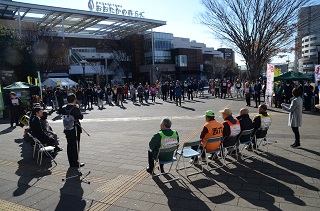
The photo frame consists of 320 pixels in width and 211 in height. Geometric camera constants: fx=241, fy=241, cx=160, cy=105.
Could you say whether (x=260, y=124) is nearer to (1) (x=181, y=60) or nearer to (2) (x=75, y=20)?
(2) (x=75, y=20)

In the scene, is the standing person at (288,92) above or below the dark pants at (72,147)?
above

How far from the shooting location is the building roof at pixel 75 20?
38522mm

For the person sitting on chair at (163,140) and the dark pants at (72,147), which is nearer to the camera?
the person sitting on chair at (163,140)

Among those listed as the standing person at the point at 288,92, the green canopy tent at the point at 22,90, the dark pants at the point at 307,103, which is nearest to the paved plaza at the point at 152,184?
the dark pants at the point at 307,103

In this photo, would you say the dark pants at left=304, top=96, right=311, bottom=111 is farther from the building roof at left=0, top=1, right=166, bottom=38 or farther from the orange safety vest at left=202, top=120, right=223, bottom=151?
the building roof at left=0, top=1, right=166, bottom=38

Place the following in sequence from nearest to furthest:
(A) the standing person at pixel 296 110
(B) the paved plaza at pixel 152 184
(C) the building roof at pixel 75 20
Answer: (B) the paved plaza at pixel 152 184 < (A) the standing person at pixel 296 110 < (C) the building roof at pixel 75 20

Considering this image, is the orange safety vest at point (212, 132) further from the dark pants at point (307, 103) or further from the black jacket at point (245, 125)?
the dark pants at point (307, 103)

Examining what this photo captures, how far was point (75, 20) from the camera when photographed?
160 ft

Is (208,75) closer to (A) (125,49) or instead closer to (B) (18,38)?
(A) (125,49)

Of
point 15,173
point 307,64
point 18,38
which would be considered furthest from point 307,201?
point 307,64

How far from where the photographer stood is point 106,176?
519 cm

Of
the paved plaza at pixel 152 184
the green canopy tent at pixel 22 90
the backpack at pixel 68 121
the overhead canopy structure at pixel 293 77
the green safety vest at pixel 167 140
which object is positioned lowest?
the paved plaza at pixel 152 184

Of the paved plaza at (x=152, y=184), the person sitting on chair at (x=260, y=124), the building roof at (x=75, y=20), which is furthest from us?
the building roof at (x=75, y=20)

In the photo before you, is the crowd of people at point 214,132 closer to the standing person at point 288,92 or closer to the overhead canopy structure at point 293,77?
the standing person at point 288,92
